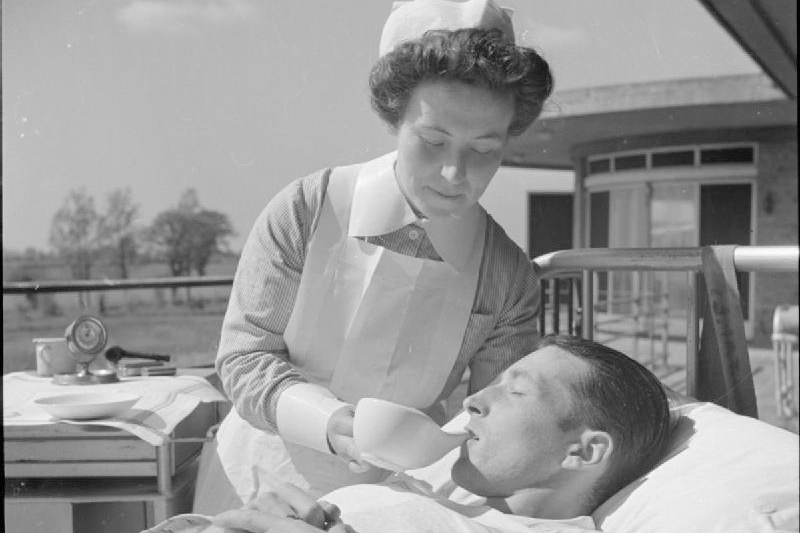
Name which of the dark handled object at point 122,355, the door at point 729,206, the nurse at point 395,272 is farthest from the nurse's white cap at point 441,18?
the door at point 729,206

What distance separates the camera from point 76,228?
1947 millimetres

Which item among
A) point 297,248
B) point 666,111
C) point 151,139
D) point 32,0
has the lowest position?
point 297,248

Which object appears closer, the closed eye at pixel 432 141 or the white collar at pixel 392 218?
the closed eye at pixel 432 141

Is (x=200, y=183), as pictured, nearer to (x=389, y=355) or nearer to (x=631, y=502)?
(x=389, y=355)

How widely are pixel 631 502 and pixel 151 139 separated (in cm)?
120

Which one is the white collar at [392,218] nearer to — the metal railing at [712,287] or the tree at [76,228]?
the metal railing at [712,287]

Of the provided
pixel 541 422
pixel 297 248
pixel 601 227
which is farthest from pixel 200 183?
pixel 601 227

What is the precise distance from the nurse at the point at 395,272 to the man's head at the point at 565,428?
0.20 m

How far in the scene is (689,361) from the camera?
1621 millimetres

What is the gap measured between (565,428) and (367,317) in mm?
407

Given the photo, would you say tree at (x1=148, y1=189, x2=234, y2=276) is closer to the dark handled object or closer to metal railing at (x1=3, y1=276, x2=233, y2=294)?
metal railing at (x1=3, y1=276, x2=233, y2=294)

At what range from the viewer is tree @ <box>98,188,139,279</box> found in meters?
1.79

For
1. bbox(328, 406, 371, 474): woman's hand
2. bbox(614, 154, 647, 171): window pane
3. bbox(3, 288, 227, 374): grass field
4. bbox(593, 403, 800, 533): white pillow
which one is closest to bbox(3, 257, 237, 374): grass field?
bbox(3, 288, 227, 374): grass field

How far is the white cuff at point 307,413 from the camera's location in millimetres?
1204
